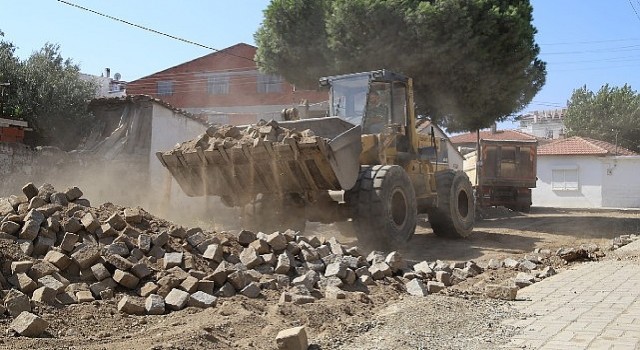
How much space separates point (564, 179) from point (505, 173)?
14235 millimetres

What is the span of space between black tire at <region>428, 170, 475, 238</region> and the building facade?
2312 cm

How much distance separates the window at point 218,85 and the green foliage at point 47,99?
21.5m

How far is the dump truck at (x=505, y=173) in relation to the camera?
2522 cm

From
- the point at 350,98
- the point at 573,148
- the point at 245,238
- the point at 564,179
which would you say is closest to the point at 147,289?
the point at 245,238

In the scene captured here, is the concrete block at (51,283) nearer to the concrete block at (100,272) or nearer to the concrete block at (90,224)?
the concrete block at (100,272)

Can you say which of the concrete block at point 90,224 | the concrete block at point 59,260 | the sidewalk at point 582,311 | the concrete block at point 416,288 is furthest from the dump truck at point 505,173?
the concrete block at point 59,260

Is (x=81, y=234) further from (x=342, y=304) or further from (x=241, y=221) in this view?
(x=241, y=221)

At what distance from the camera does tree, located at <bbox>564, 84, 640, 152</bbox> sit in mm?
52438

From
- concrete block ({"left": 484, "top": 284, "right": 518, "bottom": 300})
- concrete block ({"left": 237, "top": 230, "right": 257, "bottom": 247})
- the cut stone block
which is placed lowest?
concrete block ({"left": 484, "top": 284, "right": 518, "bottom": 300})

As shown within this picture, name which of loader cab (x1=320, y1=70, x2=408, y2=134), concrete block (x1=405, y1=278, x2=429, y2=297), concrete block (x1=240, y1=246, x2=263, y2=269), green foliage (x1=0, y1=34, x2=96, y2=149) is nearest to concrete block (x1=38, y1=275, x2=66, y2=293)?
concrete block (x1=240, y1=246, x2=263, y2=269)

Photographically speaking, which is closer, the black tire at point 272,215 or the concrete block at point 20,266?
the concrete block at point 20,266

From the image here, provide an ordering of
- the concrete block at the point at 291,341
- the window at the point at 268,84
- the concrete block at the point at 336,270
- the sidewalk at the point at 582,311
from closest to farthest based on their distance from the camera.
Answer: the concrete block at the point at 291,341 < the sidewalk at the point at 582,311 < the concrete block at the point at 336,270 < the window at the point at 268,84

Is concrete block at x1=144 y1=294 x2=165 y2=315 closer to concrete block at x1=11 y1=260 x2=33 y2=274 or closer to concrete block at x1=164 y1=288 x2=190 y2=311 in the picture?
concrete block at x1=164 y1=288 x2=190 y2=311

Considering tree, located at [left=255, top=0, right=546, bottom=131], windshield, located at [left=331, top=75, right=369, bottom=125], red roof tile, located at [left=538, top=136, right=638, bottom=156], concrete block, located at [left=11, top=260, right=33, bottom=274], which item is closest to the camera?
concrete block, located at [left=11, top=260, right=33, bottom=274]
